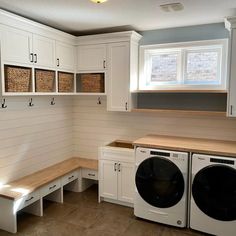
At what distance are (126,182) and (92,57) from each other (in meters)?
1.87

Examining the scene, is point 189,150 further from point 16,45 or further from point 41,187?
point 16,45

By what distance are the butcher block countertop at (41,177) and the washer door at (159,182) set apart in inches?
37.9

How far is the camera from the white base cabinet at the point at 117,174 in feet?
10.7

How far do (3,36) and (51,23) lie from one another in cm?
86

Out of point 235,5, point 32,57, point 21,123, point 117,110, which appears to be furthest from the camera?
point 117,110

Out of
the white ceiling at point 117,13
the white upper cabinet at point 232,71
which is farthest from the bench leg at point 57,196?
the white upper cabinet at point 232,71

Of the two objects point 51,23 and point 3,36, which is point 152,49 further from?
point 3,36

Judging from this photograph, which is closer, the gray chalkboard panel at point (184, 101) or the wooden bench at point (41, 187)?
the wooden bench at point (41, 187)

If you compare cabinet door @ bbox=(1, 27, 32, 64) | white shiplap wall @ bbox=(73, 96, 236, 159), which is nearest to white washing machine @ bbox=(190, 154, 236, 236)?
white shiplap wall @ bbox=(73, 96, 236, 159)

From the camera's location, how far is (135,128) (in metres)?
3.78

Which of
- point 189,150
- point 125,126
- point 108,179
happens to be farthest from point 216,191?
point 125,126

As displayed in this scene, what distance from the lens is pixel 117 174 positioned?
Answer: 3.34 m

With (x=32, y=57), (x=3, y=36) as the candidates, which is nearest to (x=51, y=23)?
(x=32, y=57)

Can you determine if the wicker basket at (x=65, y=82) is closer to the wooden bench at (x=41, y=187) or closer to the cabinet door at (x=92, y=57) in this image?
the cabinet door at (x=92, y=57)
